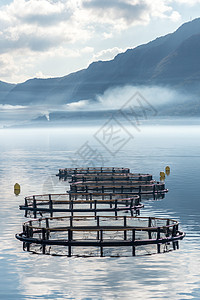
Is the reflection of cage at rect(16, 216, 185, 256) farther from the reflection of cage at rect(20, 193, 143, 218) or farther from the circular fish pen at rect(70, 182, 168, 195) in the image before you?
the circular fish pen at rect(70, 182, 168, 195)

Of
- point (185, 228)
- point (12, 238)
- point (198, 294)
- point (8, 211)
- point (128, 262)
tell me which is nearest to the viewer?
point (198, 294)

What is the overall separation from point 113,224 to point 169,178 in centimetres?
6619

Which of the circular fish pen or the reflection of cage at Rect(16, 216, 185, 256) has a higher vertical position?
the circular fish pen

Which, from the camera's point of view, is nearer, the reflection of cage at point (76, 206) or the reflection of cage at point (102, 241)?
the reflection of cage at point (102, 241)

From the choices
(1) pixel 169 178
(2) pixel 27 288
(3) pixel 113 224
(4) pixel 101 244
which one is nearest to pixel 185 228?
(3) pixel 113 224

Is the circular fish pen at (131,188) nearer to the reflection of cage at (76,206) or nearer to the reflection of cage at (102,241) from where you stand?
the reflection of cage at (76,206)

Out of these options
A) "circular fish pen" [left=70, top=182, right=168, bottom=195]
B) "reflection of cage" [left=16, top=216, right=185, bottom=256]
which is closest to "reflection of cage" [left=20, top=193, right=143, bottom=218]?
"circular fish pen" [left=70, top=182, right=168, bottom=195]

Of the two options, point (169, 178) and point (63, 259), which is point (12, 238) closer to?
point (63, 259)

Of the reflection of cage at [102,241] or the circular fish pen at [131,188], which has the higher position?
the circular fish pen at [131,188]

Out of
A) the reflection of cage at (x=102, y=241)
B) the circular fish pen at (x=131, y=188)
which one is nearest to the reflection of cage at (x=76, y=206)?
the circular fish pen at (x=131, y=188)

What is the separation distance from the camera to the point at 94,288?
113ft

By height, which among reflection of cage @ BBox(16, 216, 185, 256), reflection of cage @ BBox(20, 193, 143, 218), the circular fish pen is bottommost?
reflection of cage @ BBox(16, 216, 185, 256)

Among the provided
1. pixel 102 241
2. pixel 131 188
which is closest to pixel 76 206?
pixel 131 188

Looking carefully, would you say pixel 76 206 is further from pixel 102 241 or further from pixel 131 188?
pixel 102 241
